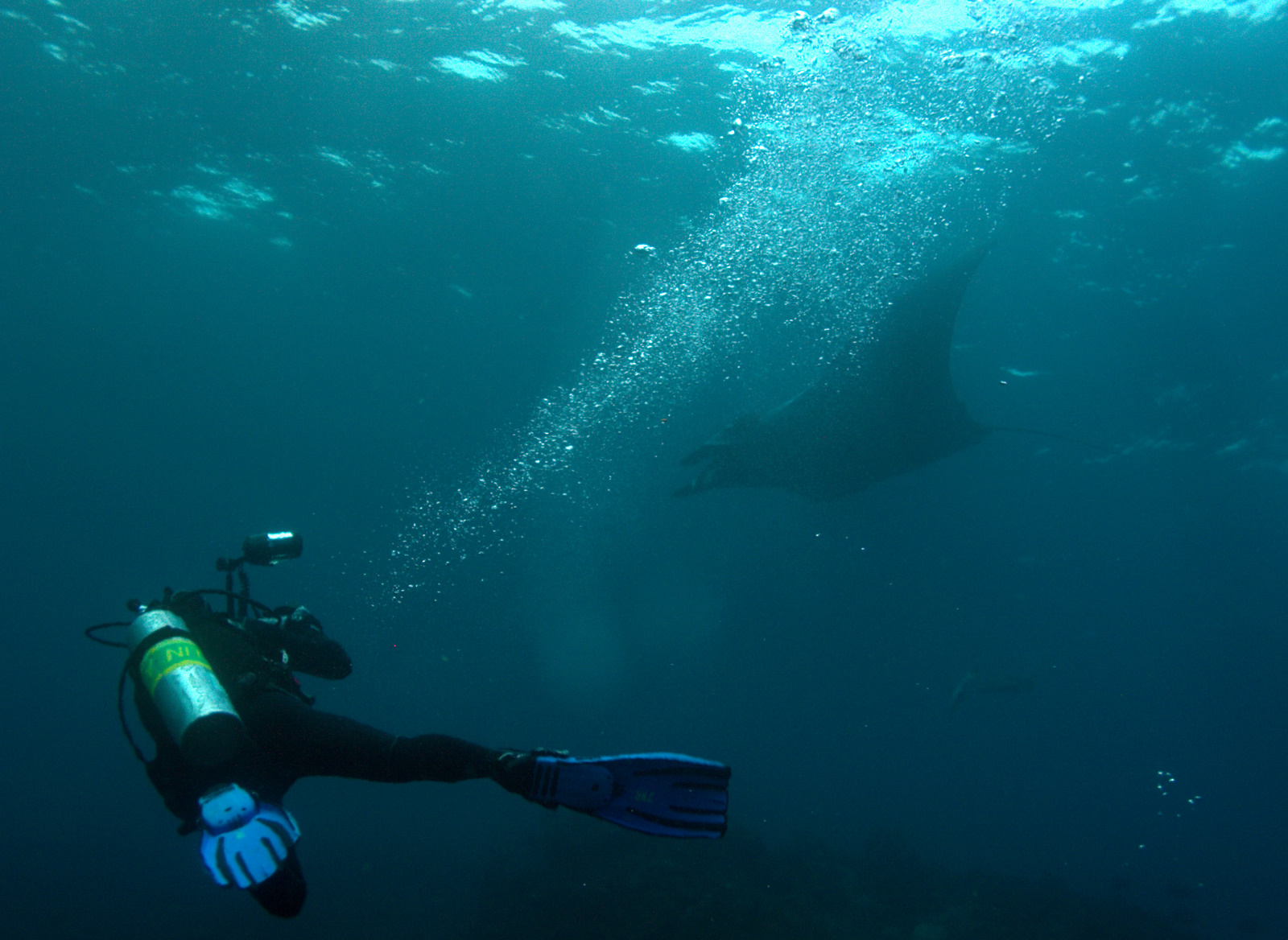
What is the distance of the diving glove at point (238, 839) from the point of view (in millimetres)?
2260

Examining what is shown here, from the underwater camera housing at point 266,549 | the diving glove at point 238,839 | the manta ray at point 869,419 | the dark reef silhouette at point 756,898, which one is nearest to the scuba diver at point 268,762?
the diving glove at point 238,839

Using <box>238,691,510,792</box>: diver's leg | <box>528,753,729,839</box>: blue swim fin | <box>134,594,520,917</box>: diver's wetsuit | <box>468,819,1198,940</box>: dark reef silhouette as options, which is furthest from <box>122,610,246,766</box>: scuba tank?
<box>468,819,1198,940</box>: dark reef silhouette

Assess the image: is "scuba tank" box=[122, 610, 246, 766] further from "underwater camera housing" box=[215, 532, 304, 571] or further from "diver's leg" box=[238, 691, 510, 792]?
"underwater camera housing" box=[215, 532, 304, 571]

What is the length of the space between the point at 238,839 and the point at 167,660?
0.89 m

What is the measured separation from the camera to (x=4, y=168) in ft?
53.5

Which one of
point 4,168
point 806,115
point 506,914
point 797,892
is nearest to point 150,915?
point 506,914

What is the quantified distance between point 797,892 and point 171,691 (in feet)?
54.3

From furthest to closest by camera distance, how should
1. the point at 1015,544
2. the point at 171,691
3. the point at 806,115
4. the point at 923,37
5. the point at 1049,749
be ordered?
1. the point at 1049,749
2. the point at 1015,544
3. the point at 806,115
4. the point at 923,37
5. the point at 171,691

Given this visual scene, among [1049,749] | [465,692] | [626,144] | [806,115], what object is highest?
[806,115]

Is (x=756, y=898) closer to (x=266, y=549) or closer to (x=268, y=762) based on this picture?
(x=266, y=549)

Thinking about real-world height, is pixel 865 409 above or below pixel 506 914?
above

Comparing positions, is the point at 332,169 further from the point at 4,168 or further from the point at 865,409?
the point at 865,409

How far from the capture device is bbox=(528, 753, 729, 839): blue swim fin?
2.91 metres

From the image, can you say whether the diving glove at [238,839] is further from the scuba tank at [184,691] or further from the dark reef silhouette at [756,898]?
the dark reef silhouette at [756,898]
